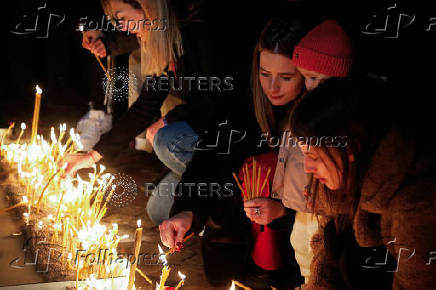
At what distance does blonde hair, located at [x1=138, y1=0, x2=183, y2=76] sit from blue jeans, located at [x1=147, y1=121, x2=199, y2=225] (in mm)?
459

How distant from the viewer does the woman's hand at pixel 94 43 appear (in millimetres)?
4441

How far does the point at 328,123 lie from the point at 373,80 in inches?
12.6

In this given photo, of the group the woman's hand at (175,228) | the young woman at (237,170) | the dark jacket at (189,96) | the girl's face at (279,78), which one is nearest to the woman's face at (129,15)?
the dark jacket at (189,96)

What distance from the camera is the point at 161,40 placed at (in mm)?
3699

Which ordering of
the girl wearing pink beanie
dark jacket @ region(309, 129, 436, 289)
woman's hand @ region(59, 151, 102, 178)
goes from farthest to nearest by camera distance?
woman's hand @ region(59, 151, 102, 178) < the girl wearing pink beanie < dark jacket @ region(309, 129, 436, 289)

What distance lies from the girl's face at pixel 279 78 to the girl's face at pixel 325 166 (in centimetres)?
64

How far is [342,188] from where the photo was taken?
220 centimetres

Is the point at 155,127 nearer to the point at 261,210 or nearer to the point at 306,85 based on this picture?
the point at 261,210

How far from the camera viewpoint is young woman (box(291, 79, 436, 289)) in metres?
1.94

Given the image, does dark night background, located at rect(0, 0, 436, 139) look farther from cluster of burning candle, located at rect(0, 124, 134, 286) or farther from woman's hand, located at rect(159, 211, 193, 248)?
cluster of burning candle, located at rect(0, 124, 134, 286)

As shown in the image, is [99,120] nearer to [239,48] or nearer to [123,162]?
[123,162]

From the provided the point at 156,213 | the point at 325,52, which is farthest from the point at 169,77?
the point at 325,52

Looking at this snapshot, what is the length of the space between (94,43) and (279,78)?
222 cm

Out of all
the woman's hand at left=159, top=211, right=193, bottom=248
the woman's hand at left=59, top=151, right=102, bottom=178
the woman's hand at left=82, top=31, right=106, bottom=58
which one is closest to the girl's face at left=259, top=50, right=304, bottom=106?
the woman's hand at left=159, top=211, right=193, bottom=248
